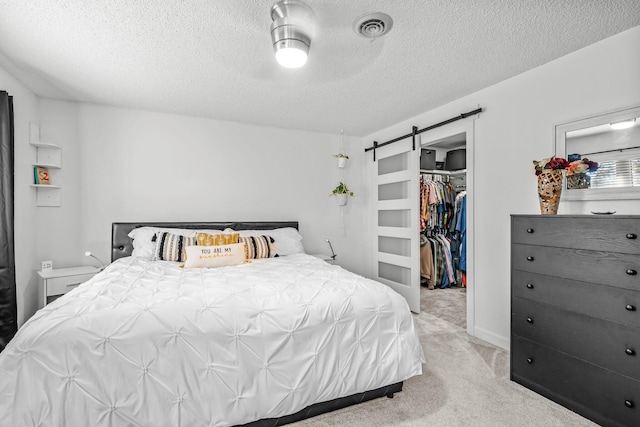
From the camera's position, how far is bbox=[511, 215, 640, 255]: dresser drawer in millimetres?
1648

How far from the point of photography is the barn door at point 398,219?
3.76 m

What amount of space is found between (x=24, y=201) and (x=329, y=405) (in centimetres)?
320

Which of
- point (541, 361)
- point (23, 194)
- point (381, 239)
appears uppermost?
point (23, 194)

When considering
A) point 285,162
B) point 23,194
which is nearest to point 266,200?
point 285,162

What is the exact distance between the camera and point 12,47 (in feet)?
7.17

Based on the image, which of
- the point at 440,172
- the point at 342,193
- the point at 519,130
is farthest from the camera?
the point at 440,172

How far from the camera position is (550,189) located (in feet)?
6.94

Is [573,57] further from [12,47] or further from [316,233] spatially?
[12,47]

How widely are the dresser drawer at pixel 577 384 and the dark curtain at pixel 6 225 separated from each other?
381 centimetres

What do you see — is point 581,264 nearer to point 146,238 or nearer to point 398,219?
point 398,219

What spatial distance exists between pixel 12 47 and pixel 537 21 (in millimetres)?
3514

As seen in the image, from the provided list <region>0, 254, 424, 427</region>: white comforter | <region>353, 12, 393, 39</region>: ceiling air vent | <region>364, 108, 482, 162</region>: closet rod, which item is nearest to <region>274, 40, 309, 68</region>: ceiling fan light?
<region>353, 12, 393, 39</region>: ceiling air vent

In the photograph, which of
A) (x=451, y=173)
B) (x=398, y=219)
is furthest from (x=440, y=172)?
(x=398, y=219)

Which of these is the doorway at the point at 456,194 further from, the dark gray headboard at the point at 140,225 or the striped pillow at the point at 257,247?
the dark gray headboard at the point at 140,225
